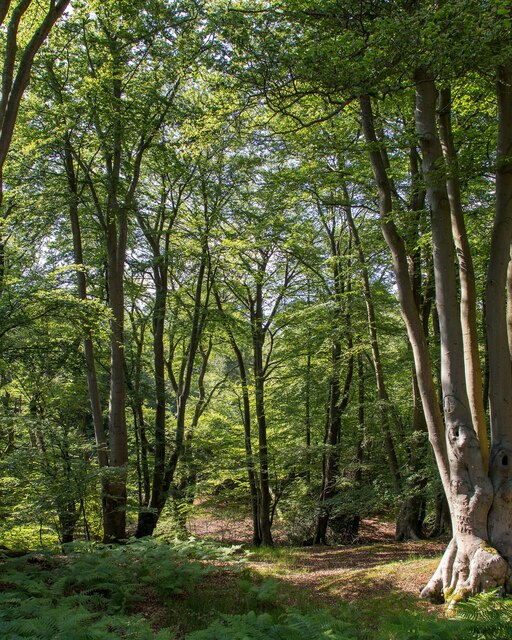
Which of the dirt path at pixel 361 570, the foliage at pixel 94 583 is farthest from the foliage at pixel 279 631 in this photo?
the dirt path at pixel 361 570

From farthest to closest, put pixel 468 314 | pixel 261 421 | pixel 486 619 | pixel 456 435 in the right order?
pixel 261 421 → pixel 468 314 → pixel 456 435 → pixel 486 619

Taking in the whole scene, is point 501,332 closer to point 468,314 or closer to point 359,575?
point 468,314

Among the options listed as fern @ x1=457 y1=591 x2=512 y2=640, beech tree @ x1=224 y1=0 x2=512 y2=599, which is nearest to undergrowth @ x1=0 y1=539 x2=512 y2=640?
fern @ x1=457 y1=591 x2=512 y2=640

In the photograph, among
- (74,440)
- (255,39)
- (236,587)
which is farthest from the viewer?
(74,440)

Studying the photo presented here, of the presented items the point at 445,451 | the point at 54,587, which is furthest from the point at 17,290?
the point at 445,451

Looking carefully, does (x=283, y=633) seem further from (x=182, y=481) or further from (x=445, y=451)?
(x=182, y=481)

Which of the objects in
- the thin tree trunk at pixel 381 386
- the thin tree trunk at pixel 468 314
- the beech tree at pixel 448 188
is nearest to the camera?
the beech tree at pixel 448 188

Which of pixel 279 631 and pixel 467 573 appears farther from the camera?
pixel 467 573

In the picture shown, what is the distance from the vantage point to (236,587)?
7.00 metres

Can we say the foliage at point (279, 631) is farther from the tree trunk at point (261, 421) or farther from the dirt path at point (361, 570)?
the tree trunk at point (261, 421)

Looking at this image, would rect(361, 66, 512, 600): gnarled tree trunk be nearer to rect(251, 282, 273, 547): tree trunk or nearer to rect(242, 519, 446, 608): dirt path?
rect(242, 519, 446, 608): dirt path

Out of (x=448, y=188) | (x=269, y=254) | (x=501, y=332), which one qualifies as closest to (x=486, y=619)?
(x=501, y=332)

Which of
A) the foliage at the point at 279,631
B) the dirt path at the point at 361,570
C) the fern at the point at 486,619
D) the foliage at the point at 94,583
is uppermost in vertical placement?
the fern at the point at 486,619

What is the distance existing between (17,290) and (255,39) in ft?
16.1
